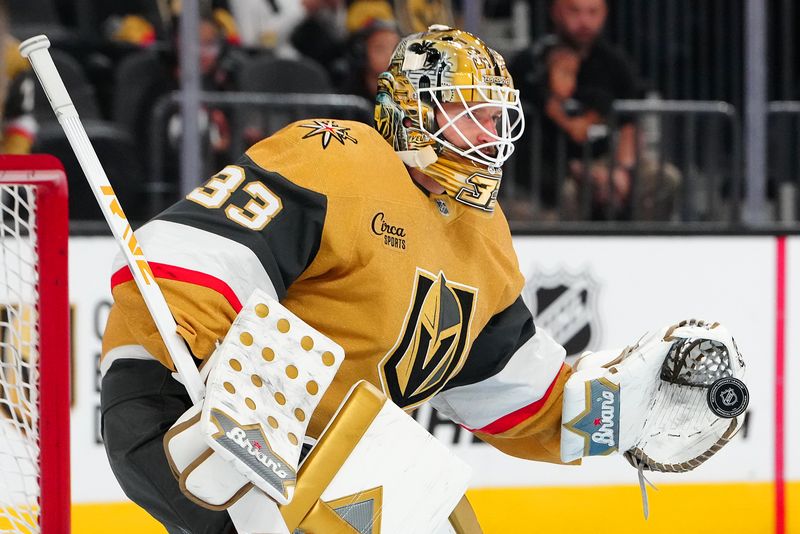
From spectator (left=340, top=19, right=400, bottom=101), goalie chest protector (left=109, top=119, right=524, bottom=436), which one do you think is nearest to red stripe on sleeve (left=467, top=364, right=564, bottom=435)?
goalie chest protector (left=109, top=119, right=524, bottom=436)

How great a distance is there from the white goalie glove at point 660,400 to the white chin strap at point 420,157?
21.3 inches

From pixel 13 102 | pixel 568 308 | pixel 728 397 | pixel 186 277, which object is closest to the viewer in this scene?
pixel 186 277

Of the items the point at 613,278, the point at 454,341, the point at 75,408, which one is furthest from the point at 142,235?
the point at 613,278

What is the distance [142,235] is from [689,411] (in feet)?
3.41

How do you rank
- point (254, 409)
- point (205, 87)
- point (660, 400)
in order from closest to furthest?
1. point (254, 409)
2. point (660, 400)
3. point (205, 87)

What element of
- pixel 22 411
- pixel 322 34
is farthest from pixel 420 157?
pixel 322 34

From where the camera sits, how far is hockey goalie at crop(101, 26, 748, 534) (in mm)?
1681

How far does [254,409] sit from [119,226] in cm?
32

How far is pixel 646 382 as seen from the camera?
234cm

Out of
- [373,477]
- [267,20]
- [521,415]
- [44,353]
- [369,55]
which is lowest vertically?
[521,415]

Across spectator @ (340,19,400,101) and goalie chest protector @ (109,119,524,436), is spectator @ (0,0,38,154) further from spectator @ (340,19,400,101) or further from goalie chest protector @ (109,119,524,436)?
goalie chest protector @ (109,119,524,436)

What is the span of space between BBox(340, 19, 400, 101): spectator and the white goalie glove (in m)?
2.03

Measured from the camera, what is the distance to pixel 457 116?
6.96ft

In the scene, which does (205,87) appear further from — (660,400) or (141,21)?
(660,400)
